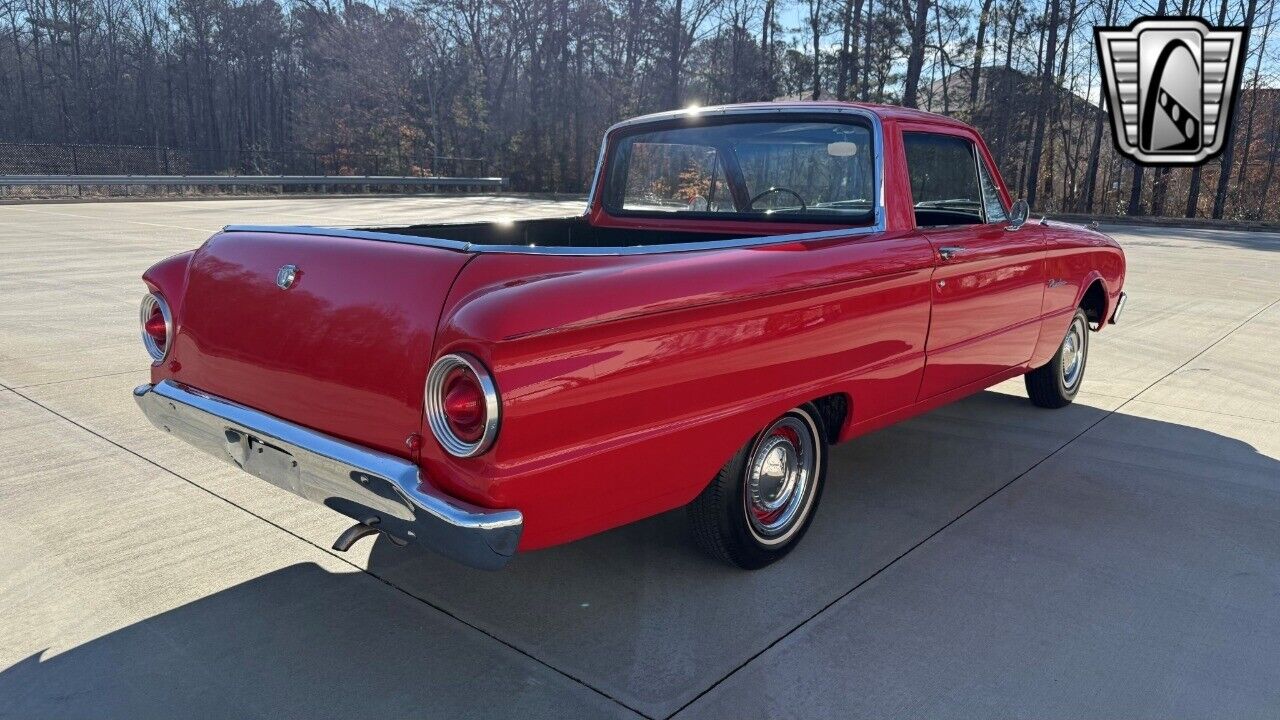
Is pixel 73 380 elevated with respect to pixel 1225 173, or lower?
lower

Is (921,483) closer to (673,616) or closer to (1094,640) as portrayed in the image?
(1094,640)

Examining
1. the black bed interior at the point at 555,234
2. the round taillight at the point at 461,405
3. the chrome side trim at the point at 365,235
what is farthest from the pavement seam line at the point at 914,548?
the black bed interior at the point at 555,234

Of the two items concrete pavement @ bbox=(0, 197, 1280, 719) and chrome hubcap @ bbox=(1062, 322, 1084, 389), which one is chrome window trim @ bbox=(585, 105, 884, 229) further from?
chrome hubcap @ bbox=(1062, 322, 1084, 389)

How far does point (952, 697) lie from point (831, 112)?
8.07ft

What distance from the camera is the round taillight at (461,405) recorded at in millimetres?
2305

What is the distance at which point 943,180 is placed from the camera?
14.3 feet

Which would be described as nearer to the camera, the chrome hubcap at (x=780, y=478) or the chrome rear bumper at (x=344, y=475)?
the chrome rear bumper at (x=344, y=475)

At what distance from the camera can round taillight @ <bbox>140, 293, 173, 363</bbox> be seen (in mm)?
3334

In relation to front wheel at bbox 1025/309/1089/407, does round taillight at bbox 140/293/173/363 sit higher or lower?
higher

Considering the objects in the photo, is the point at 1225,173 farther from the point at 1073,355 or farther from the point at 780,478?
the point at 780,478

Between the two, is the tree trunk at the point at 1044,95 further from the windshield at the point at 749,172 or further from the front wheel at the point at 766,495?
the front wheel at the point at 766,495

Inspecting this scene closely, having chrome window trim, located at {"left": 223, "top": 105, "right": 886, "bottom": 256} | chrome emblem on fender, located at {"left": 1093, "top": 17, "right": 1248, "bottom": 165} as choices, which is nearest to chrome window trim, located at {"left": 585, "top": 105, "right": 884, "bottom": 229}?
chrome window trim, located at {"left": 223, "top": 105, "right": 886, "bottom": 256}

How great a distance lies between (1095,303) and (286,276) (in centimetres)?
500

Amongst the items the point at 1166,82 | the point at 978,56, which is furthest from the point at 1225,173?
the point at 1166,82
